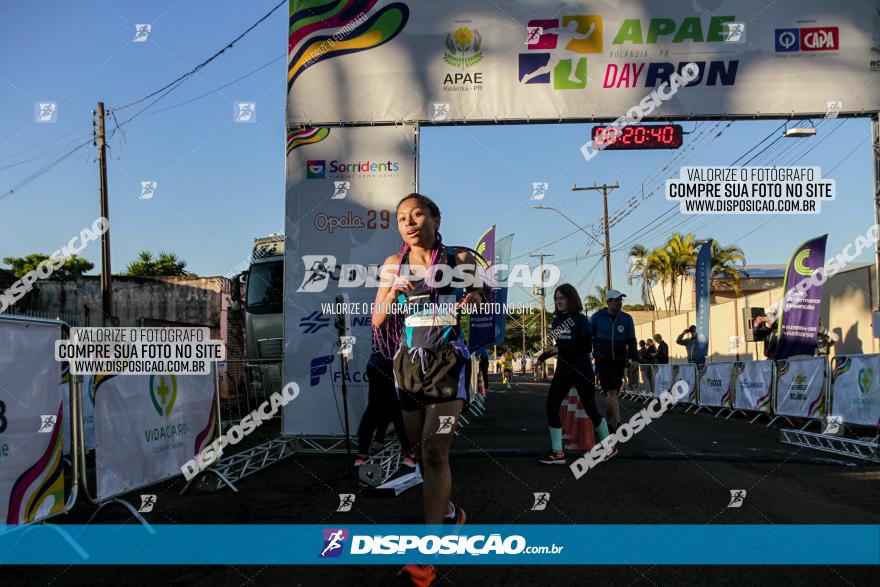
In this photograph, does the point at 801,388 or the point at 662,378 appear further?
the point at 662,378

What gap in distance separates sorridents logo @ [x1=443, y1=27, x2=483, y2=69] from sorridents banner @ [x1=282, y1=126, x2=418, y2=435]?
3.45 feet

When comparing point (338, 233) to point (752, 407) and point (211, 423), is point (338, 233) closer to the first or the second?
point (211, 423)

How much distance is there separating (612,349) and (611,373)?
0.31 meters

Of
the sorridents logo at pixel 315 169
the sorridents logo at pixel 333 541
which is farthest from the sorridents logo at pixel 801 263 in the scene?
the sorridents logo at pixel 333 541

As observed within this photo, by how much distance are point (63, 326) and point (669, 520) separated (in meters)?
4.38

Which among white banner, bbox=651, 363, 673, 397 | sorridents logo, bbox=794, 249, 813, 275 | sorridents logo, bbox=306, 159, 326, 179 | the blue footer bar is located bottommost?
white banner, bbox=651, 363, 673, 397

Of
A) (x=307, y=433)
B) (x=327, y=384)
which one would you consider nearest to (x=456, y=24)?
(x=327, y=384)

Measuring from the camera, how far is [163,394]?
19.7ft

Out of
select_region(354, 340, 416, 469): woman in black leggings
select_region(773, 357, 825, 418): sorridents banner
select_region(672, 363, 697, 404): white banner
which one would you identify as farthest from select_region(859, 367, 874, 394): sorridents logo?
select_region(672, 363, 697, 404): white banner

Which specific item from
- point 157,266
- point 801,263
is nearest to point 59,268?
point 157,266

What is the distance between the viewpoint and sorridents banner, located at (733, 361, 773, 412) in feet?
45.3

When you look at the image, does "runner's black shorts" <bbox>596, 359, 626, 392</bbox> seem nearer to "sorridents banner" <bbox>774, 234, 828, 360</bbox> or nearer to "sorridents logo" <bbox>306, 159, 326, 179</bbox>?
"sorridents logo" <bbox>306, 159, 326, 179</bbox>

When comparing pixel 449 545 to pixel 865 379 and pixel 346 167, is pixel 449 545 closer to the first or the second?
pixel 346 167

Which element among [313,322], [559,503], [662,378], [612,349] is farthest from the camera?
[662,378]
